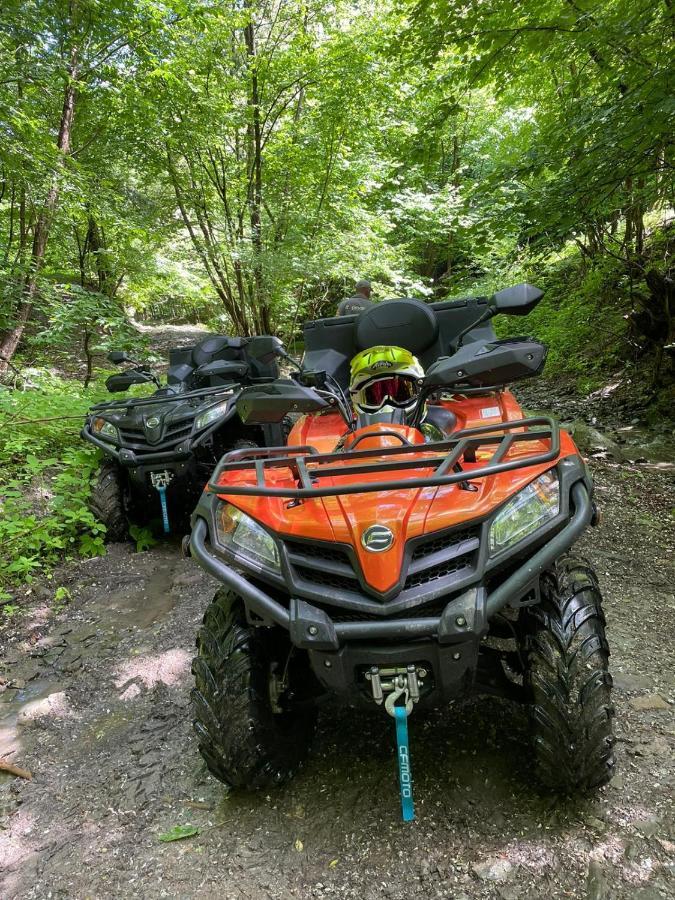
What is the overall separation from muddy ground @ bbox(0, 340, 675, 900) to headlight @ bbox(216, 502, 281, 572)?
90 cm

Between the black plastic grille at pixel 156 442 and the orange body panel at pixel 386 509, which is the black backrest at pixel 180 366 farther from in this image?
the orange body panel at pixel 386 509

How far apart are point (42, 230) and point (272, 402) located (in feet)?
20.7

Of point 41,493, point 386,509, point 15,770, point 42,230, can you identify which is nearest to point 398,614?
point 386,509

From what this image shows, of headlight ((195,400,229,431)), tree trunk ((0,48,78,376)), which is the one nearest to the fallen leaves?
headlight ((195,400,229,431))

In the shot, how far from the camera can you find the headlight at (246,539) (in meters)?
1.54

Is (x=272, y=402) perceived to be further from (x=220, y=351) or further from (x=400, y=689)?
(x=220, y=351)

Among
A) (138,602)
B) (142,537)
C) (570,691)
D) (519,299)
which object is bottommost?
(138,602)

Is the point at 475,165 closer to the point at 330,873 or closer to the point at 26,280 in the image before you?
the point at 26,280

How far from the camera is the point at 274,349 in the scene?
2602 millimetres

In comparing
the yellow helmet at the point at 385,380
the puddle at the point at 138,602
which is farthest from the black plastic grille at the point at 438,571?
the puddle at the point at 138,602

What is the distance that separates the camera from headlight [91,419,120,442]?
13.7 ft

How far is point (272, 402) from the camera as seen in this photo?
6.53ft

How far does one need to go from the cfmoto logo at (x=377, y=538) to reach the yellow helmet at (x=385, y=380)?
3.70 feet

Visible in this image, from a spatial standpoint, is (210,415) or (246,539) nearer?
(246,539)
